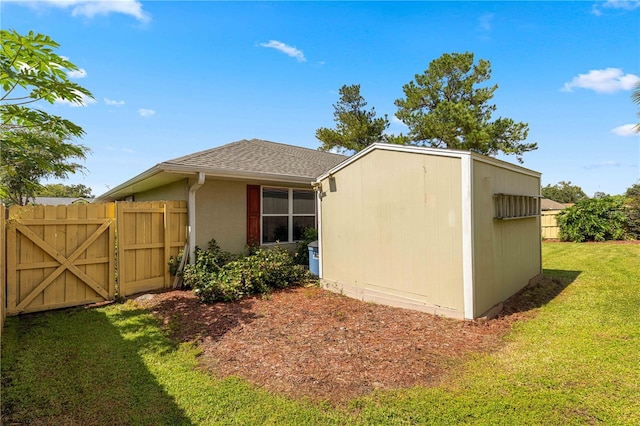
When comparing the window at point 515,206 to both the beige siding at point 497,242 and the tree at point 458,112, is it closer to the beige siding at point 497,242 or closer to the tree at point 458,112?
the beige siding at point 497,242

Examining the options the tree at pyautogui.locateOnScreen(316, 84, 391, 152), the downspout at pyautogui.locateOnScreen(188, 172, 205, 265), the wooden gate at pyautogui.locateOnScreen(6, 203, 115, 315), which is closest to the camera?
the wooden gate at pyautogui.locateOnScreen(6, 203, 115, 315)

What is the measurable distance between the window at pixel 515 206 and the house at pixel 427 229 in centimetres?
2

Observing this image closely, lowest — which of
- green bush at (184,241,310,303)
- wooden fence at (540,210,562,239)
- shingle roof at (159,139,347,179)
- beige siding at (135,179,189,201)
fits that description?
green bush at (184,241,310,303)

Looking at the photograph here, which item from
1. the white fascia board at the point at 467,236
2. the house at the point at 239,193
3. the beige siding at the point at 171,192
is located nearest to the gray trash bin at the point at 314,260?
the house at the point at 239,193

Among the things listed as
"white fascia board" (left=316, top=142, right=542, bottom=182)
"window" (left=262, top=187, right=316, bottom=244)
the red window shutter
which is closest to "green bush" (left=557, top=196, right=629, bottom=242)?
"white fascia board" (left=316, top=142, right=542, bottom=182)

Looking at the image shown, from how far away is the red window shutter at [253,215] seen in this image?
312 inches

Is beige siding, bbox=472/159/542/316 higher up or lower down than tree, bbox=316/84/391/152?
lower down

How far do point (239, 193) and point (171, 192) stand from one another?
232 cm

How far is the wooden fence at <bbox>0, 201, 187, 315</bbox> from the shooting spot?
512cm

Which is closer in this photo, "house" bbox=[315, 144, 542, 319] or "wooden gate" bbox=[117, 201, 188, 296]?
"house" bbox=[315, 144, 542, 319]

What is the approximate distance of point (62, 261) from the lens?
17.9ft

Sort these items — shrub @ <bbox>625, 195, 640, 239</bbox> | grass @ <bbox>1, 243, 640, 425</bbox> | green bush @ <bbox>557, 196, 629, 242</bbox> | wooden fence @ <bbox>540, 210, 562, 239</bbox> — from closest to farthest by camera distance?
1. grass @ <bbox>1, 243, 640, 425</bbox>
2. shrub @ <bbox>625, 195, 640, 239</bbox>
3. green bush @ <bbox>557, 196, 629, 242</bbox>
4. wooden fence @ <bbox>540, 210, 562, 239</bbox>

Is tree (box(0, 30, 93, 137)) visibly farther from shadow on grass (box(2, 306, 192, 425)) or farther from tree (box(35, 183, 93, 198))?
tree (box(35, 183, 93, 198))

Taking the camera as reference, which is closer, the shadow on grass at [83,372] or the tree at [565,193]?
the shadow on grass at [83,372]
